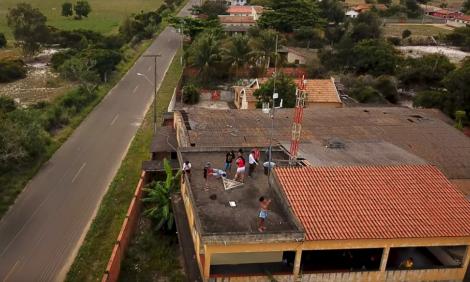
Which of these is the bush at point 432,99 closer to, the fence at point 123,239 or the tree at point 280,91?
the tree at point 280,91

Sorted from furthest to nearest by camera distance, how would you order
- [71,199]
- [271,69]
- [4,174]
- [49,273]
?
[271,69]
[4,174]
[71,199]
[49,273]

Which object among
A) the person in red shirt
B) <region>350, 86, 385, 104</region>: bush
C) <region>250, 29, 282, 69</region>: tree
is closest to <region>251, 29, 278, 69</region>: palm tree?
<region>250, 29, 282, 69</region>: tree

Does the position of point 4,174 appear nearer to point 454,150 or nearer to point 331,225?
point 331,225

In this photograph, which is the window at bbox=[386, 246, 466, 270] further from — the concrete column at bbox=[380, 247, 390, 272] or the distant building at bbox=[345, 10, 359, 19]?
the distant building at bbox=[345, 10, 359, 19]

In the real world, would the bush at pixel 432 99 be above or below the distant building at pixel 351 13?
below

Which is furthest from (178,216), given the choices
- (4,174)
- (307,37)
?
(307,37)

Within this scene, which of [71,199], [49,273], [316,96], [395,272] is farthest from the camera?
[316,96]

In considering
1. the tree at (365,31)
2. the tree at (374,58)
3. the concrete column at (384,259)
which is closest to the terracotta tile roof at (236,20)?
the tree at (365,31)
